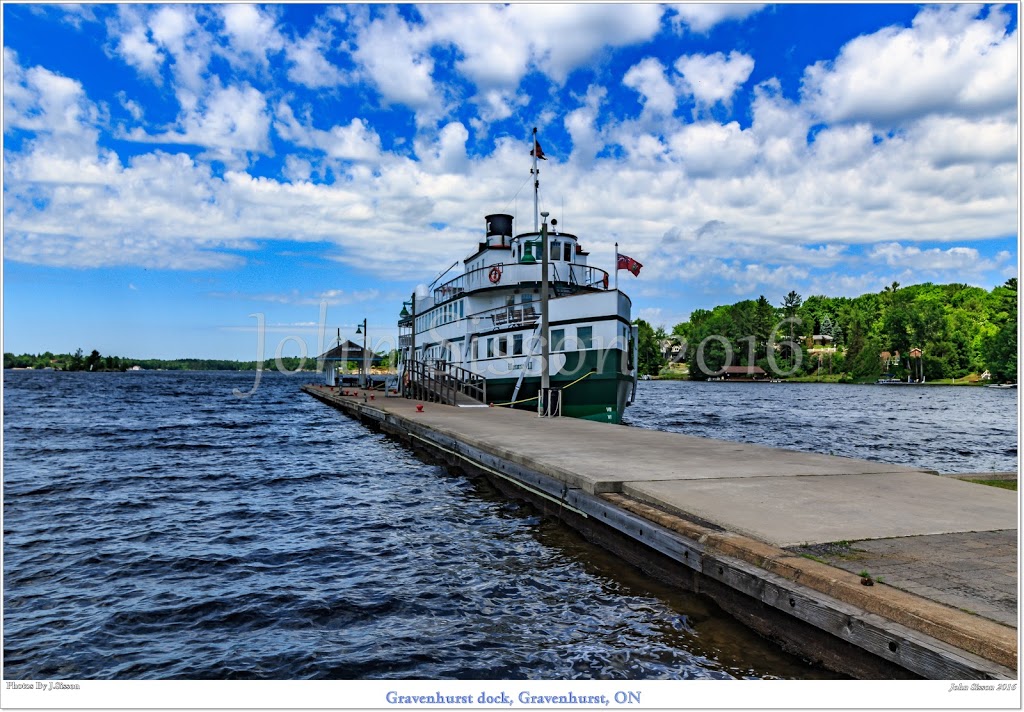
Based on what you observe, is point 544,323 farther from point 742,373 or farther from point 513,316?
point 742,373

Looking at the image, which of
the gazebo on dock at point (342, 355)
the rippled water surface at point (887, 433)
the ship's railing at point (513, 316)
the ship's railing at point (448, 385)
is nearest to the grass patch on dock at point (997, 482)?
the rippled water surface at point (887, 433)

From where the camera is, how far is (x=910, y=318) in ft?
371

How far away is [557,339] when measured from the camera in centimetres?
2594

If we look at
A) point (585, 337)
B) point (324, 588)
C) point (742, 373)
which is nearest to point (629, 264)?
point (585, 337)

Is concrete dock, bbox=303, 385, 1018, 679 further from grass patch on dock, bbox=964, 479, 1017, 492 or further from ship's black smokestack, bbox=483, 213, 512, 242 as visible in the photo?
ship's black smokestack, bbox=483, 213, 512, 242

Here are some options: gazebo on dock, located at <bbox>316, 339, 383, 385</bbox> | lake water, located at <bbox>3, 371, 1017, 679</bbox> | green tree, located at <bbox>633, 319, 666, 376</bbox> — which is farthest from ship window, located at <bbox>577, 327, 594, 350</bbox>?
green tree, located at <bbox>633, 319, 666, 376</bbox>

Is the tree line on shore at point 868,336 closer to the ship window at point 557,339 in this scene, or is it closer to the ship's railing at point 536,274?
the ship's railing at point 536,274

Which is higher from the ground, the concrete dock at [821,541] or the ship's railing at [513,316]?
the ship's railing at [513,316]

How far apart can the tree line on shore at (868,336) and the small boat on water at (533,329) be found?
5671 cm

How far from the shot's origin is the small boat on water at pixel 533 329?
2464 cm

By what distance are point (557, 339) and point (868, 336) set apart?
121033 mm

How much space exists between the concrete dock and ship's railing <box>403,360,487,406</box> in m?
17.2

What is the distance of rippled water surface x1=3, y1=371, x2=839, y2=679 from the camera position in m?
5.72

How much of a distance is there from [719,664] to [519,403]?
21.8 m
